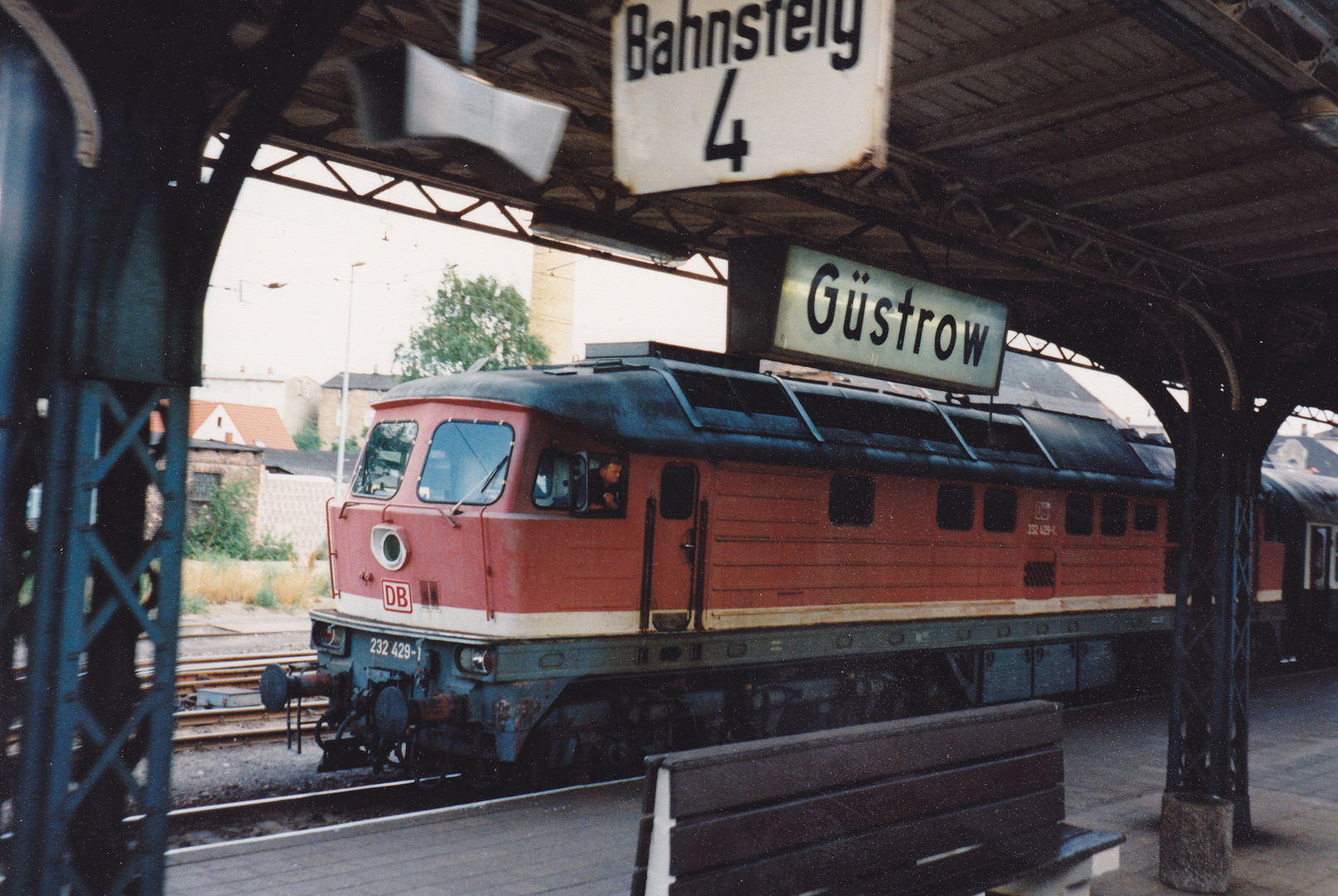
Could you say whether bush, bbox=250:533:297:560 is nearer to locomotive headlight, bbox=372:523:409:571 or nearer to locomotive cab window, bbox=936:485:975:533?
locomotive headlight, bbox=372:523:409:571

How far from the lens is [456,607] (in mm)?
7703

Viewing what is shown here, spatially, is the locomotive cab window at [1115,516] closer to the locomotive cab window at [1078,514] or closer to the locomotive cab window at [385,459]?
the locomotive cab window at [1078,514]

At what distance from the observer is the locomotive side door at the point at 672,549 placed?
26.9 ft

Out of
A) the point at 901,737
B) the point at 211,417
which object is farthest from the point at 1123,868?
the point at 211,417

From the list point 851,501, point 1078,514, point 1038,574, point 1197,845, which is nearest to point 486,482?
point 851,501

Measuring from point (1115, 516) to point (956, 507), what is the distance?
3447 mm

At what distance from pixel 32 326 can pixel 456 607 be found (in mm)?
5187

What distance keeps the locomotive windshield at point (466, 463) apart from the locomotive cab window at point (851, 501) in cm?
314

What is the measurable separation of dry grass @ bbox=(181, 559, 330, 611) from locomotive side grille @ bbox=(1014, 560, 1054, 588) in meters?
13.6

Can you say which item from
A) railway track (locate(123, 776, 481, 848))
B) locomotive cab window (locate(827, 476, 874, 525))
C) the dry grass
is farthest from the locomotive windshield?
the dry grass

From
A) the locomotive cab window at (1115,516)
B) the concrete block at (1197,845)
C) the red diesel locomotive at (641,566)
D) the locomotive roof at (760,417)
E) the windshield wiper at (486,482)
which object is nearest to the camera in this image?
the concrete block at (1197,845)

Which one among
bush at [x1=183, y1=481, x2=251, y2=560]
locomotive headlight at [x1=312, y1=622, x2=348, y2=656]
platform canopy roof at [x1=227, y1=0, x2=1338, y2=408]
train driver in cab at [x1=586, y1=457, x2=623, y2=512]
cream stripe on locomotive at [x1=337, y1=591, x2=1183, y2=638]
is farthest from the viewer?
bush at [x1=183, y1=481, x2=251, y2=560]

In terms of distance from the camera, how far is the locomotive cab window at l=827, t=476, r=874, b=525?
955 cm

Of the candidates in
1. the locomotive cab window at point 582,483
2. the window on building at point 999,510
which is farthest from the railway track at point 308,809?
the window on building at point 999,510
